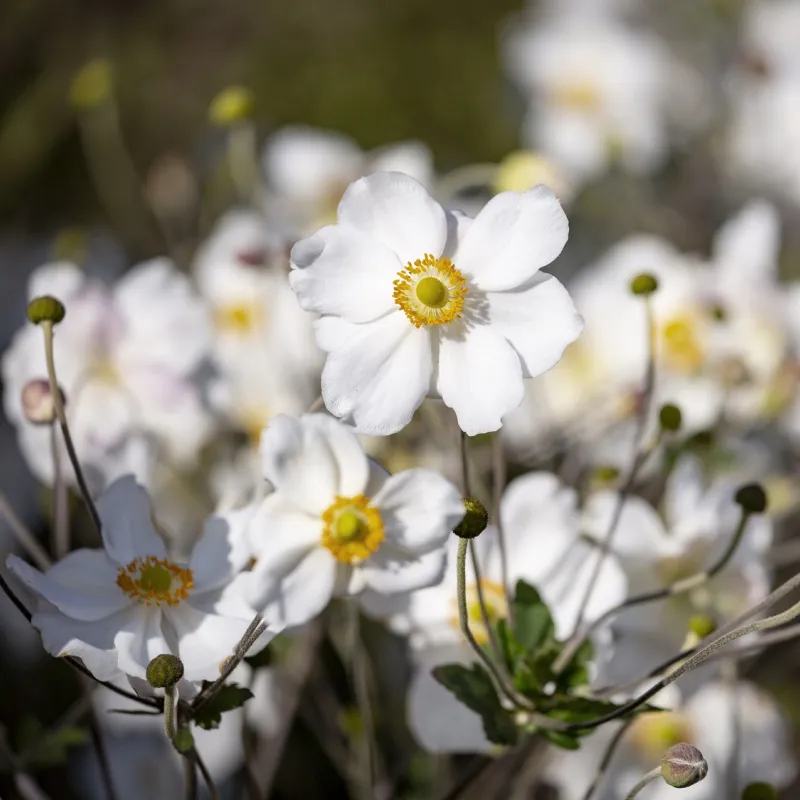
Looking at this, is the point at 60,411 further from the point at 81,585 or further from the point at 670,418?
the point at 670,418

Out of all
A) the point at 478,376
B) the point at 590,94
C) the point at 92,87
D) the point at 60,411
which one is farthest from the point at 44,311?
the point at 590,94

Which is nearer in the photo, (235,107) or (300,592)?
(300,592)

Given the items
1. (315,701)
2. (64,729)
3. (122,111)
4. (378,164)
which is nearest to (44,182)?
(122,111)

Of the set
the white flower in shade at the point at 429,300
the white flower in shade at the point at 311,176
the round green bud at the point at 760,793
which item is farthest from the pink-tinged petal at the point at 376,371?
the white flower in shade at the point at 311,176

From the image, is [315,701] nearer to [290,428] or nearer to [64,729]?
[64,729]

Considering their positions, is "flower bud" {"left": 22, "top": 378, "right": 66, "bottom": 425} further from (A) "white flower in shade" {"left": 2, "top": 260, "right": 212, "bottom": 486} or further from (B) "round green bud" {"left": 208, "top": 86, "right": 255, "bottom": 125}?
(B) "round green bud" {"left": 208, "top": 86, "right": 255, "bottom": 125}

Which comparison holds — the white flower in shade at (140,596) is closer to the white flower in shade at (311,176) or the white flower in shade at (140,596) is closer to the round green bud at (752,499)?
the round green bud at (752,499)

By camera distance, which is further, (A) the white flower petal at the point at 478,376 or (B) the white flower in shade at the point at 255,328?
(B) the white flower in shade at the point at 255,328

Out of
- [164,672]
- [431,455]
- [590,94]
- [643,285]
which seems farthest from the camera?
[590,94]
